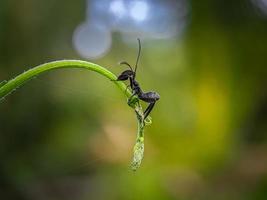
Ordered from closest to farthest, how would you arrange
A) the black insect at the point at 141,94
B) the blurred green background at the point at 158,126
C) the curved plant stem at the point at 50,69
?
1. the curved plant stem at the point at 50,69
2. the black insect at the point at 141,94
3. the blurred green background at the point at 158,126

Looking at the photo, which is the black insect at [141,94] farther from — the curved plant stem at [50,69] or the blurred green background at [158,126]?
the blurred green background at [158,126]

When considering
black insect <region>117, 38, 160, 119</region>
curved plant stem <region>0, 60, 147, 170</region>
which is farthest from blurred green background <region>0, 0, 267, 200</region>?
curved plant stem <region>0, 60, 147, 170</region>

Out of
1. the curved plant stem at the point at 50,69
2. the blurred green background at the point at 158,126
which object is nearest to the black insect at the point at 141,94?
the curved plant stem at the point at 50,69

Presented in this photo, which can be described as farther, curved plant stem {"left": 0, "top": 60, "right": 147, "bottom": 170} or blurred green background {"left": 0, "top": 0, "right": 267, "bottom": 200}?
blurred green background {"left": 0, "top": 0, "right": 267, "bottom": 200}

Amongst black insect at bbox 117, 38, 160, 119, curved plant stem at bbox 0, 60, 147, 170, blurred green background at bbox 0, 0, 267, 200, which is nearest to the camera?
curved plant stem at bbox 0, 60, 147, 170

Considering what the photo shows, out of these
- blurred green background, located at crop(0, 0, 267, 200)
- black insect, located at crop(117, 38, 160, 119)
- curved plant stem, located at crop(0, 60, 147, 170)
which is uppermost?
blurred green background, located at crop(0, 0, 267, 200)

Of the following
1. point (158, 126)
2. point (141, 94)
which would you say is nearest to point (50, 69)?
point (141, 94)

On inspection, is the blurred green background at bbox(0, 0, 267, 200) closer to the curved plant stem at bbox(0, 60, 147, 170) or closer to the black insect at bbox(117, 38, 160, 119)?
the black insect at bbox(117, 38, 160, 119)

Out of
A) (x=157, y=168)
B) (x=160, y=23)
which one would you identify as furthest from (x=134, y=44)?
(x=157, y=168)

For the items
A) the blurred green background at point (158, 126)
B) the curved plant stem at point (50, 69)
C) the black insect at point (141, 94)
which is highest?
the blurred green background at point (158, 126)
